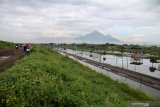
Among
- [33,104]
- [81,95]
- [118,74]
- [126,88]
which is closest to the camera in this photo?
[33,104]

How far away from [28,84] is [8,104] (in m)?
1.79

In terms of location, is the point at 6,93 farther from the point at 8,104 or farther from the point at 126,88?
the point at 126,88

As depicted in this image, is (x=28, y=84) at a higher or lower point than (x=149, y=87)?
higher

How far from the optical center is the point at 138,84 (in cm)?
3625

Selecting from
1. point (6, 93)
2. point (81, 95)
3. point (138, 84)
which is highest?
point (6, 93)

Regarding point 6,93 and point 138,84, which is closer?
point 6,93

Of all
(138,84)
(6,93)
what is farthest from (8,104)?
(138,84)

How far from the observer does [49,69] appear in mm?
18172

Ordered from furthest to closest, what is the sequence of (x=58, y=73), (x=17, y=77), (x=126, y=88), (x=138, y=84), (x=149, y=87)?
(x=138, y=84), (x=149, y=87), (x=126, y=88), (x=58, y=73), (x=17, y=77)

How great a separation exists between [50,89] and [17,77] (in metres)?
1.70

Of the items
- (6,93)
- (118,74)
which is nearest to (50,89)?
(6,93)

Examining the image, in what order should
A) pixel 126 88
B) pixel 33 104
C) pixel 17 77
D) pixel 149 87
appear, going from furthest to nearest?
pixel 149 87 < pixel 126 88 < pixel 17 77 < pixel 33 104

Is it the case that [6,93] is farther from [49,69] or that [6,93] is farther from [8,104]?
[49,69]

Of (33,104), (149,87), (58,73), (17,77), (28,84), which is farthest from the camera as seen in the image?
(149,87)
